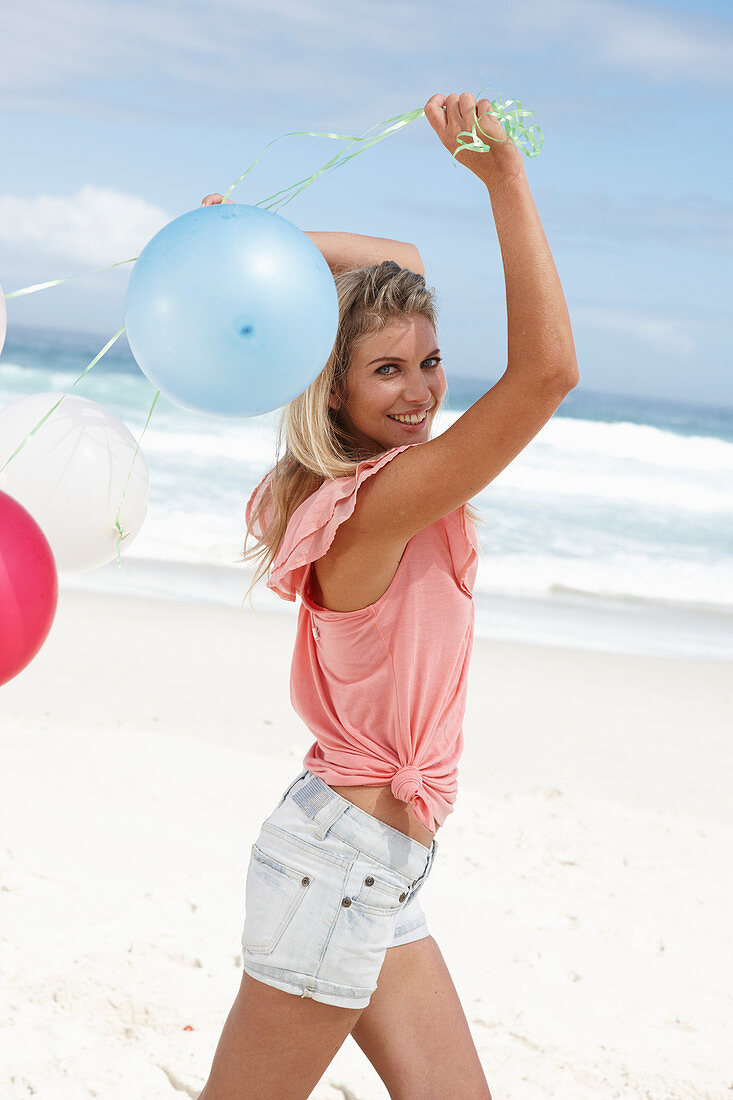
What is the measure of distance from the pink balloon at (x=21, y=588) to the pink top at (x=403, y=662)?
0.42 m

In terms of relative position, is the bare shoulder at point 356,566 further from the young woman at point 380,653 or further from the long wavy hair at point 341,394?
the long wavy hair at point 341,394

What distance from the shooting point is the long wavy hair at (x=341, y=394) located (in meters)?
1.90

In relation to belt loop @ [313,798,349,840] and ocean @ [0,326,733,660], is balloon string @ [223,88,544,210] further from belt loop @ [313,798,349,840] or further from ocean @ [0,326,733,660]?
belt loop @ [313,798,349,840]

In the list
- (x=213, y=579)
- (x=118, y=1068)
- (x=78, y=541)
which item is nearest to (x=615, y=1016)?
(x=118, y=1068)

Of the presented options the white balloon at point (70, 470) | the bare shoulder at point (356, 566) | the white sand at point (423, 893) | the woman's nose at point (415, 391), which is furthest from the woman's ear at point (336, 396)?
the white sand at point (423, 893)

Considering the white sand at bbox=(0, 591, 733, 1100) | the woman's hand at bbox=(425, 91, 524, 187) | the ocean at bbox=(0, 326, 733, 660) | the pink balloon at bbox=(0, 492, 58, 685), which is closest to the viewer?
the pink balloon at bbox=(0, 492, 58, 685)

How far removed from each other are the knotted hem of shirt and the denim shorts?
5 cm

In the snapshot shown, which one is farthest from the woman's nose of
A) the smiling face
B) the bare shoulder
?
the bare shoulder

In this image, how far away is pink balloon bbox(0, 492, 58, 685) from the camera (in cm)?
148

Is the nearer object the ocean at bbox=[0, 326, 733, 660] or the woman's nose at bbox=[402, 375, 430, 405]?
the woman's nose at bbox=[402, 375, 430, 405]

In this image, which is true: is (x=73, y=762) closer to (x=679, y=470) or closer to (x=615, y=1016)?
(x=615, y=1016)

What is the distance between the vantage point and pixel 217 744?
5.25 metres

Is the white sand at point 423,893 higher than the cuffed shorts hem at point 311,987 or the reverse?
the reverse

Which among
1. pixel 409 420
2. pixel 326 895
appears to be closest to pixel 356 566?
pixel 409 420
